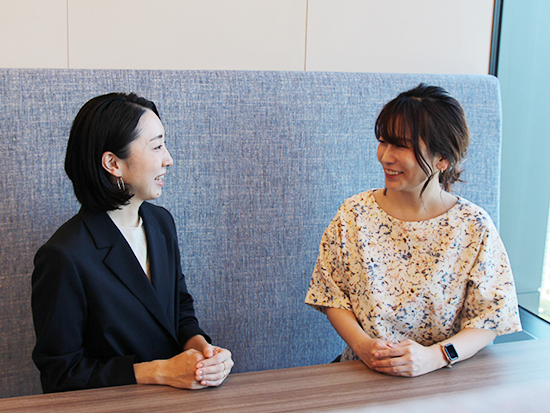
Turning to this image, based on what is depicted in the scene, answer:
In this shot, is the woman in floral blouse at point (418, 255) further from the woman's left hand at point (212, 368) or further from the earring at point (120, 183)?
the earring at point (120, 183)

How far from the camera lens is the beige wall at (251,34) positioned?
5.39 ft

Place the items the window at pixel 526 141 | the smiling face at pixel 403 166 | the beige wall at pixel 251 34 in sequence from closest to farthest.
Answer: the smiling face at pixel 403 166
the beige wall at pixel 251 34
the window at pixel 526 141

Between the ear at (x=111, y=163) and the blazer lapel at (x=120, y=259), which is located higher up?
the ear at (x=111, y=163)

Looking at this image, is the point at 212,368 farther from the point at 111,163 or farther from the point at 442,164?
the point at 442,164

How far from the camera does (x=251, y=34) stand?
5.94 feet

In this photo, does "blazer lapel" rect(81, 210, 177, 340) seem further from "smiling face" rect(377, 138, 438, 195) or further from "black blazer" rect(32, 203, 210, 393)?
"smiling face" rect(377, 138, 438, 195)

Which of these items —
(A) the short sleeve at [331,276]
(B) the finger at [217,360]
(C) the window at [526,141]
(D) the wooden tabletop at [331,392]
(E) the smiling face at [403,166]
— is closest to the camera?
(D) the wooden tabletop at [331,392]

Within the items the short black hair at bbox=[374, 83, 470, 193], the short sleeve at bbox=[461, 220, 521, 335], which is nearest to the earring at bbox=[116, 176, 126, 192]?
the short black hair at bbox=[374, 83, 470, 193]

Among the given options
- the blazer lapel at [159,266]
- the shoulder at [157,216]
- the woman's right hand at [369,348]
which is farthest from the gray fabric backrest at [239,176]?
the woman's right hand at [369,348]

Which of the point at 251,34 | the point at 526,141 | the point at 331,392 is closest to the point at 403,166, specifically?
the point at 331,392

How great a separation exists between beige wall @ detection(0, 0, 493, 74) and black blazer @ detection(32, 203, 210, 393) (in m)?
0.73

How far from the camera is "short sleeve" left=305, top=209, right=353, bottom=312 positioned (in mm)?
1453

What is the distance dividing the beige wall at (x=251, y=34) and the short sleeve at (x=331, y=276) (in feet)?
2.46

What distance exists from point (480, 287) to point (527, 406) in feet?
1.16
